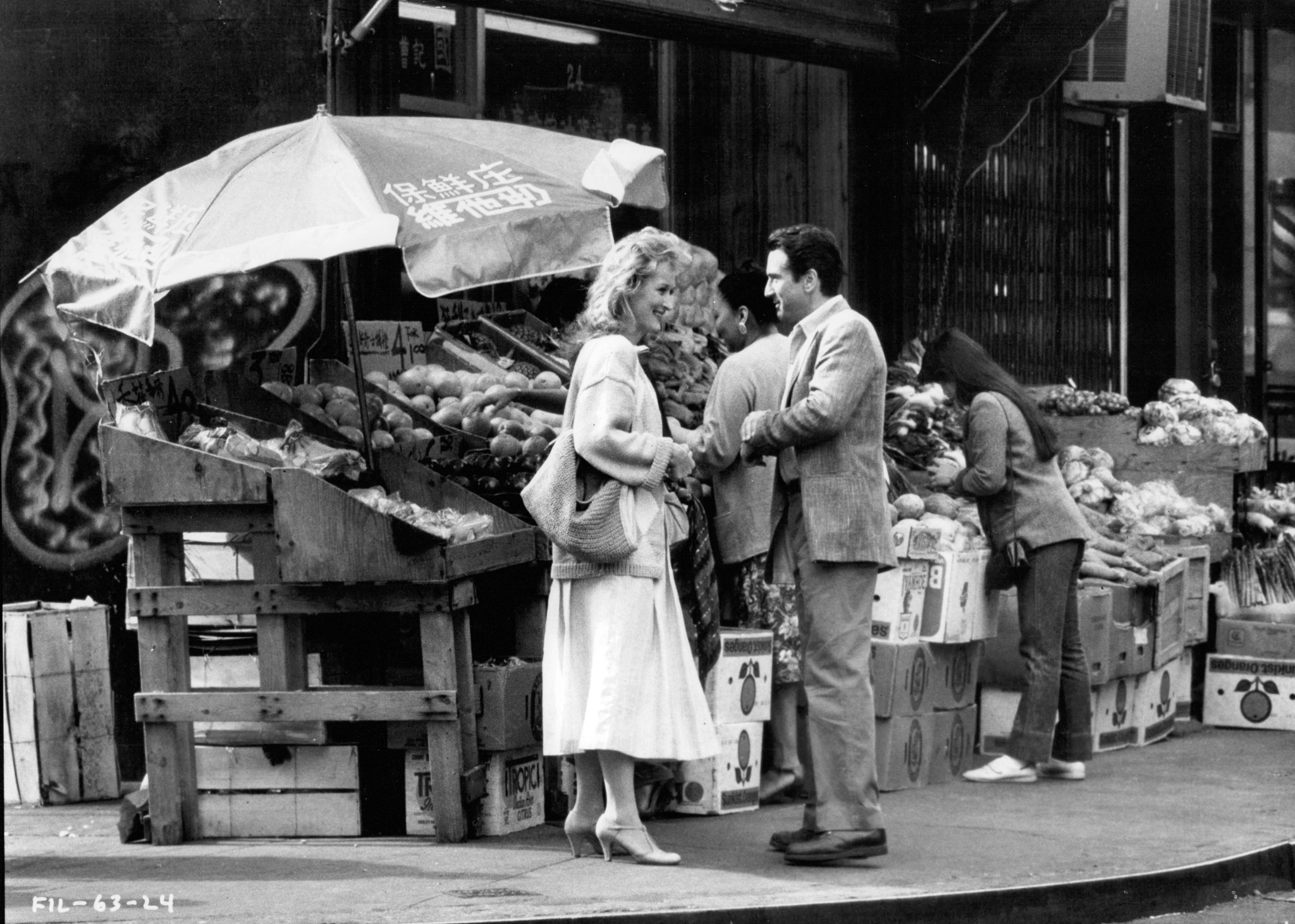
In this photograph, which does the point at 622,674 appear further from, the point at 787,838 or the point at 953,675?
the point at 953,675

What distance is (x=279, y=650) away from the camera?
6.87 m

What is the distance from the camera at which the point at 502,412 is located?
8.01 m

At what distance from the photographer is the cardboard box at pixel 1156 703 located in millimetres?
9602

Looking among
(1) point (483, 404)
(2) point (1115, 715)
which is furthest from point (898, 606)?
(1) point (483, 404)

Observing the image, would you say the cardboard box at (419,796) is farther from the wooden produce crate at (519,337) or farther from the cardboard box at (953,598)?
the cardboard box at (953,598)

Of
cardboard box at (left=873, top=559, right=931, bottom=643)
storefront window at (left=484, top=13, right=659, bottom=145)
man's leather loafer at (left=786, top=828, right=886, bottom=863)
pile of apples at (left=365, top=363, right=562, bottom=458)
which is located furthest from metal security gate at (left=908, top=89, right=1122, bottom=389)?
man's leather loafer at (left=786, top=828, right=886, bottom=863)

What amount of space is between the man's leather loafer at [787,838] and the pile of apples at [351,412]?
2.18 m

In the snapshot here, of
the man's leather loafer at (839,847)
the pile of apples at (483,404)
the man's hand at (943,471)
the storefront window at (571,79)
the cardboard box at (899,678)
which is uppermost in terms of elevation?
the storefront window at (571,79)

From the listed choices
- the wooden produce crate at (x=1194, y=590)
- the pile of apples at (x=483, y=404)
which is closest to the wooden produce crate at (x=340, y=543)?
the pile of apples at (x=483, y=404)

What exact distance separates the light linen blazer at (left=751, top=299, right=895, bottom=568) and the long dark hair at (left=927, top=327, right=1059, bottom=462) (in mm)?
1951

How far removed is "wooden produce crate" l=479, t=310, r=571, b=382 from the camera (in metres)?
8.80

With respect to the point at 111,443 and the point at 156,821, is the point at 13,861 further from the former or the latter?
the point at 111,443

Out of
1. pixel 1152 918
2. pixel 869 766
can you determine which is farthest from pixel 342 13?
pixel 1152 918

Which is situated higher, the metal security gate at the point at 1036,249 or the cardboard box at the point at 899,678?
the metal security gate at the point at 1036,249
